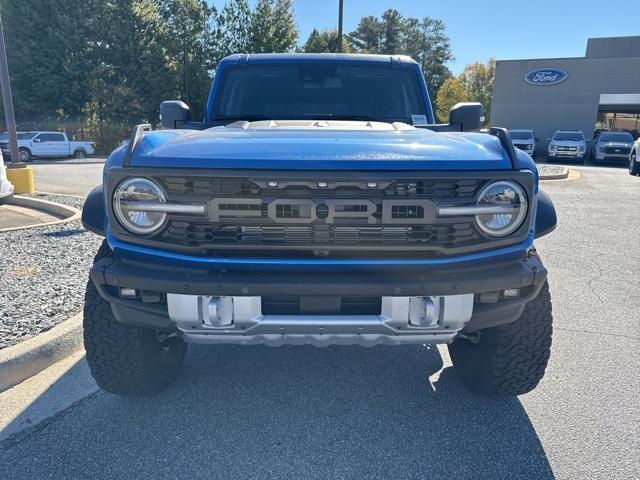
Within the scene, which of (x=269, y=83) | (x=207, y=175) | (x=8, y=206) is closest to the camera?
(x=207, y=175)

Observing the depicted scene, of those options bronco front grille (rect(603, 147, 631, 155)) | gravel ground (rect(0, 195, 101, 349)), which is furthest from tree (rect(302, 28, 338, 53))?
gravel ground (rect(0, 195, 101, 349))

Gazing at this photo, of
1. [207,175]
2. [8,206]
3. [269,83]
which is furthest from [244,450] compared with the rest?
[8,206]

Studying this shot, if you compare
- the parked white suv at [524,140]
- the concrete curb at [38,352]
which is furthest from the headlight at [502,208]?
the parked white suv at [524,140]

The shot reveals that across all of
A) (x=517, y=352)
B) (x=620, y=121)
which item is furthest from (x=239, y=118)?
(x=620, y=121)

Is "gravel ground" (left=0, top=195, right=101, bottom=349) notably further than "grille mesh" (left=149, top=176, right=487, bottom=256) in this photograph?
Yes

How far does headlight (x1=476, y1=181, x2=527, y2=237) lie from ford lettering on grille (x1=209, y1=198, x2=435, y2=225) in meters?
0.26

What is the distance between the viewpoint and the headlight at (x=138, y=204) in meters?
2.13

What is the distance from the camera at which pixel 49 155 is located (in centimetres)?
2283

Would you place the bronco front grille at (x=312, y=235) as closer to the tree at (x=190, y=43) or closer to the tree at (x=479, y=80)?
the tree at (x=190, y=43)

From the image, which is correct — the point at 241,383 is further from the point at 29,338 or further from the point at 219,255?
the point at 29,338

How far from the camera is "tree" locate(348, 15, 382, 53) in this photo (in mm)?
66250

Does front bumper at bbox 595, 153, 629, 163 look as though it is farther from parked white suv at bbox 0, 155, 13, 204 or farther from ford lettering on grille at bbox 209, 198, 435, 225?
ford lettering on grille at bbox 209, 198, 435, 225

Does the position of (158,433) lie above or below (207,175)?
below

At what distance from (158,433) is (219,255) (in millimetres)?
1018
